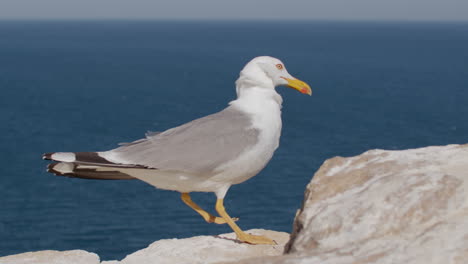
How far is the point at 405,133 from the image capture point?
84.8m

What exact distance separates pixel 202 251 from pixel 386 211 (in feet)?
13.1

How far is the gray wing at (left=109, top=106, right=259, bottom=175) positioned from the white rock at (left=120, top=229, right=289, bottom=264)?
4.46 ft

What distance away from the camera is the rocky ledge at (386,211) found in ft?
20.7

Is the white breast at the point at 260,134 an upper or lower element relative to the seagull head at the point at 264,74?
lower

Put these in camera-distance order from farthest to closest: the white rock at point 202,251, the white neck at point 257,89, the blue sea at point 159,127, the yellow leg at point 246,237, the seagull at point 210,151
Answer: the blue sea at point 159,127 → the yellow leg at point 246,237 → the white neck at point 257,89 → the white rock at point 202,251 → the seagull at point 210,151

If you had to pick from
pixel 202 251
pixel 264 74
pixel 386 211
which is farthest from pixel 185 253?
pixel 386 211

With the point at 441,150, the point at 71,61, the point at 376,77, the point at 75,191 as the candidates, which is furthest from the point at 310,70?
the point at 441,150

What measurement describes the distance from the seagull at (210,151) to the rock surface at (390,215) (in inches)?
60.6

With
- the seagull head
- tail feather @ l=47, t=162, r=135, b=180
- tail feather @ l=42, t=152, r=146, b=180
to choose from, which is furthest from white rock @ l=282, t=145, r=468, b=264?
tail feather @ l=47, t=162, r=135, b=180

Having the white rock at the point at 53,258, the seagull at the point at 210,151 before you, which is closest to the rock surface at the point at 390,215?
the seagull at the point at 210,151

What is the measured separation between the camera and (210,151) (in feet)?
31.6

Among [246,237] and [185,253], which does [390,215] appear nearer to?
[246,237]

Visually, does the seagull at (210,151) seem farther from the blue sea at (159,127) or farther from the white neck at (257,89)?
the blue sea at (159,127)

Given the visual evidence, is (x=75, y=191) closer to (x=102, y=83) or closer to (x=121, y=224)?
(x=121, y=224)
